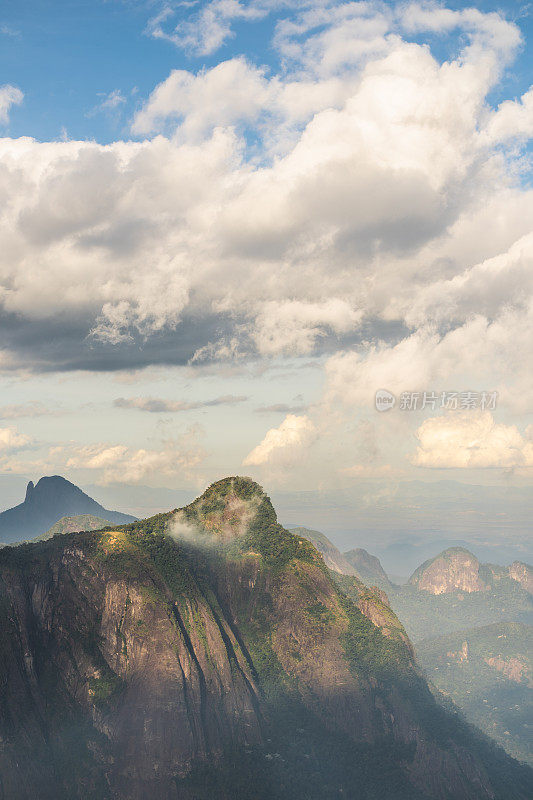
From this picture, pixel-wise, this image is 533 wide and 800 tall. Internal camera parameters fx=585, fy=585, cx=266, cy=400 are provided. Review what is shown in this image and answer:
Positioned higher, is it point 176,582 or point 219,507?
point 219,507

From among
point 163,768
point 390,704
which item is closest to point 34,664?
point 163,768

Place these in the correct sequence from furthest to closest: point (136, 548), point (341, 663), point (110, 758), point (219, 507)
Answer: point (219, 507)
point (341, 663)
point (136, 548)
point (110, 758)

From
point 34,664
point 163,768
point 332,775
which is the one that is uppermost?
point 34,664

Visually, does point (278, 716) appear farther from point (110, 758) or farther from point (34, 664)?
point (34, 664)

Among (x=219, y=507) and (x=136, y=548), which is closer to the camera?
(x=136, y=548)

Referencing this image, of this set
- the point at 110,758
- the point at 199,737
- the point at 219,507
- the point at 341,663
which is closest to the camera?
the point at 110,758

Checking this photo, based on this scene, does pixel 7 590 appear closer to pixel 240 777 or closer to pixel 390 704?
pixel 240 777
